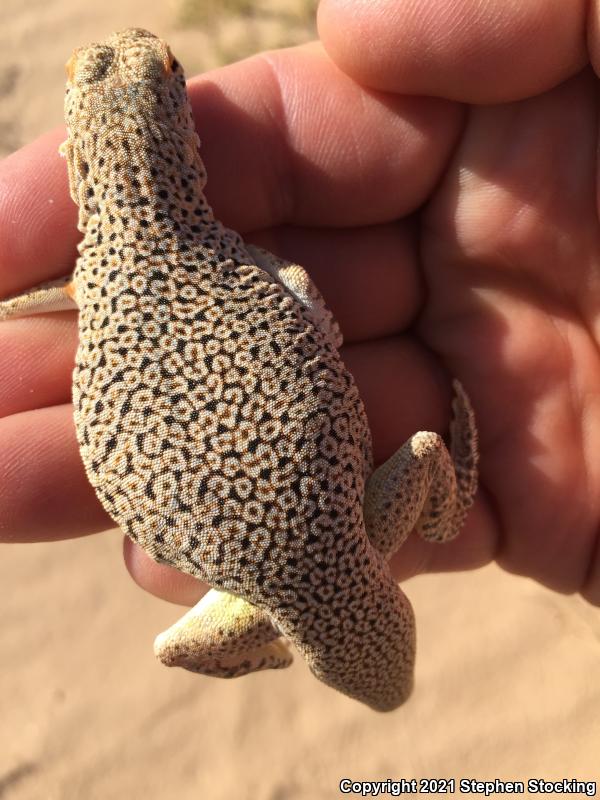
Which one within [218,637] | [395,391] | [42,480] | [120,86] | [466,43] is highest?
[120,86]

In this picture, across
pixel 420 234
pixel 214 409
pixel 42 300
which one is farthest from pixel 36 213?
pixel 420 234

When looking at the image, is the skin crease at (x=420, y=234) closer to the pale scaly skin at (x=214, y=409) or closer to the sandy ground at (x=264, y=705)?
the pale scaly skin at (x=214, y=409)

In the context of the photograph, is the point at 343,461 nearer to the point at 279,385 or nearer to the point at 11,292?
the point at 279,385

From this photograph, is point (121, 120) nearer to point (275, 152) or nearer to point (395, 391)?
point (275, 152)

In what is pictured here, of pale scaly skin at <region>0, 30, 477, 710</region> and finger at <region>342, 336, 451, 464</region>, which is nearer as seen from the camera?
pale scaly skin at <region>0, 30, 477, 710</region>

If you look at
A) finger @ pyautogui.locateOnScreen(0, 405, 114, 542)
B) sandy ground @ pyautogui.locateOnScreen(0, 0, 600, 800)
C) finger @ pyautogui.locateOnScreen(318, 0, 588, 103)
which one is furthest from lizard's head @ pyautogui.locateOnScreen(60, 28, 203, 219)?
sandy ground @ pyautogui.locateOnScreen(0, 0, 600, 800)

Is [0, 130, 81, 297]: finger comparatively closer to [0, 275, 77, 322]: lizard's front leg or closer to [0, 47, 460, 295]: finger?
[0, 47, 460, 295]: finger

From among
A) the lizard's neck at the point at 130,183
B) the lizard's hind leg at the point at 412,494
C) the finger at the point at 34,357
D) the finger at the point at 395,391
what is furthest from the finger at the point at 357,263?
the finger at the point at 34,357
